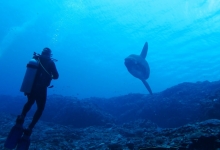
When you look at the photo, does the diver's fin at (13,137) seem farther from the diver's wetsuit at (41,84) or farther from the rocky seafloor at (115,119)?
the rocky seafloor at (115,119)

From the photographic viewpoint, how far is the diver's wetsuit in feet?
14.7

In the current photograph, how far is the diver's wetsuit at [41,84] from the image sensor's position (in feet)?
14.7

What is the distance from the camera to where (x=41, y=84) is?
455 centimetres

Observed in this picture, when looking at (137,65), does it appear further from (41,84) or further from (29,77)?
(29,77)

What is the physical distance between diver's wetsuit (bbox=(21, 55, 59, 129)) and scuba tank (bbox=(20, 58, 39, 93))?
10cm

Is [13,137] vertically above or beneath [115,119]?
beneath

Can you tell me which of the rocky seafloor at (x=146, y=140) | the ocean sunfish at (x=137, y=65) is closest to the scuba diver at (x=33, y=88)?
the rocky seafloor at (x=146, y=140)

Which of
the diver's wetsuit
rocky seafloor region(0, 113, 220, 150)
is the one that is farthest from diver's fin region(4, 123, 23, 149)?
rocky seafloor region(0, 113, 220, 150)

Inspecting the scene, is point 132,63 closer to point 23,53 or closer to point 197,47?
point 197,47

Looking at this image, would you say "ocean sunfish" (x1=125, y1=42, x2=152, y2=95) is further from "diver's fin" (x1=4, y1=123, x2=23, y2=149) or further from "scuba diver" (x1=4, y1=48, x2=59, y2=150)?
"diver's fin" (x1=4, y1=123, x2=23, y2=149)

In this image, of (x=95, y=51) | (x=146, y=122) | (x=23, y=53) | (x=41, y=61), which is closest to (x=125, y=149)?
(x=41, y=61)

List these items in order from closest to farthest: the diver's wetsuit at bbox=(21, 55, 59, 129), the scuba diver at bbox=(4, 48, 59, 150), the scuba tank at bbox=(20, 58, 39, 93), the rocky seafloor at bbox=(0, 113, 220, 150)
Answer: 1. the rocky seafloor at bbox=(0, 113, 220, 150)
2. the scuba diver at bbox=(4, 48, 59, 150)
3. the scuba tank at bbox=(20, 58, 39, 93)
4. the diver's wetsuit at bbox=(21, 55, 59, 129)

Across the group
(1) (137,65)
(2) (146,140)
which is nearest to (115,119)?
(1) (137,65)

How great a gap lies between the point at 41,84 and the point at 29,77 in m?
0.37
